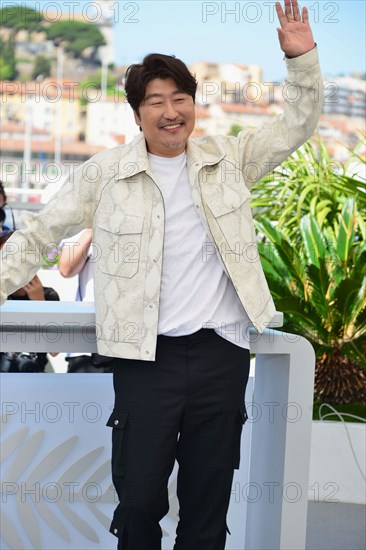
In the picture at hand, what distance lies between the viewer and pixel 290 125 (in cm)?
254

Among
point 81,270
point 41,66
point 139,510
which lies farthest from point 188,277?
point 41,66

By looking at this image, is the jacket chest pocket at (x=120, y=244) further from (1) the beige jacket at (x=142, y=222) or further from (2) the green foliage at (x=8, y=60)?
(2) the green foliage at (x=8, y=60)

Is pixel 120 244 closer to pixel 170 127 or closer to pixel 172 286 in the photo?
pixel 172 286

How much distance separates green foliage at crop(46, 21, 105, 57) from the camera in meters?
84.6

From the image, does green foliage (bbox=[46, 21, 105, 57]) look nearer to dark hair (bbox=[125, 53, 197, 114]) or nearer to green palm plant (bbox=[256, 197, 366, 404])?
green palm plant (bbox=[256, 197, 366, 404])

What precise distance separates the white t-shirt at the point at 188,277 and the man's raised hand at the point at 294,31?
425 mm

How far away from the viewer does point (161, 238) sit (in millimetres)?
2408

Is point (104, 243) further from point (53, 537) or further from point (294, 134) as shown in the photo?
point (53, 537)

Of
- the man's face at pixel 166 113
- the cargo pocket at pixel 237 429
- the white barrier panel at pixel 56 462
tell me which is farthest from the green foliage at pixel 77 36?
the cargo pocket at pixel 237 429

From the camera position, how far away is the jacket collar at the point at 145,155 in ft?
8.05

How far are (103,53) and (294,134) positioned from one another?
87.2m

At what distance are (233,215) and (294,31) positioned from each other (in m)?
0.52

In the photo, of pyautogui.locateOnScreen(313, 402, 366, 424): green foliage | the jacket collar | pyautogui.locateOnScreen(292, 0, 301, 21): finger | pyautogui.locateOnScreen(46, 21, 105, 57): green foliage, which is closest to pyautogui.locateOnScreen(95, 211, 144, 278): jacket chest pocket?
the jacket collar

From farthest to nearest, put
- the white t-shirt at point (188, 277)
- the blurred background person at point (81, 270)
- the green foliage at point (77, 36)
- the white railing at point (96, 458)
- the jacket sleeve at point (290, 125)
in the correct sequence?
the green foliage at point (77, 36)
the blurred background person at point (81, 270)
the white railing at point (96, 458)
the jacket sleeve at point (290, 125)
the white t-shirt at point (188, 277)
